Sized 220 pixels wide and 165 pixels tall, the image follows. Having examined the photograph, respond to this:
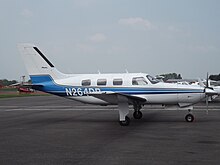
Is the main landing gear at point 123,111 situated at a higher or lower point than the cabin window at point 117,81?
lower

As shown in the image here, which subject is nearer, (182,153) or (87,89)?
(182,153)

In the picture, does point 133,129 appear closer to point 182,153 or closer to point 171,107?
point 171,107

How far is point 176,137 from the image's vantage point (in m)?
9.66

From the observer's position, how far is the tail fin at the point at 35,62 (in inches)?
607

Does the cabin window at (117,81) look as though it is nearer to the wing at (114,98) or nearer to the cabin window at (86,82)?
the wing at (114,98)

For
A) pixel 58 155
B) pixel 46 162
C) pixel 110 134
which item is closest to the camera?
pixel 46 162

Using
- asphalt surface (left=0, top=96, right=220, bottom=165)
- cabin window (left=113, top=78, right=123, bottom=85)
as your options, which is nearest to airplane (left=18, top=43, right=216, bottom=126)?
cabin window (left=113, top=78, right=123, bottom=85)

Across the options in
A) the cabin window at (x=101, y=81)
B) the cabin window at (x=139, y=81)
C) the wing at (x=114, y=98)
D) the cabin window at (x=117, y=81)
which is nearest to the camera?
the wing at (x=114, y=98)

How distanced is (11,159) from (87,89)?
25.5 feet

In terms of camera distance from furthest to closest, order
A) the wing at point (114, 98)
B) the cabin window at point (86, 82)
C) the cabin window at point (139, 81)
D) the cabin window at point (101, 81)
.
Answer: the cabin window at point (86, 82), the cabin window at point (101, 81), the cabin window at point (139, 81), the wing at point (114, 98)

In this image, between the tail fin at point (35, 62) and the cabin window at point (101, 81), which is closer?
the cabin window at point (101, 81)

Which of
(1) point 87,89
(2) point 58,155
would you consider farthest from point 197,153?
(1) point 87,89

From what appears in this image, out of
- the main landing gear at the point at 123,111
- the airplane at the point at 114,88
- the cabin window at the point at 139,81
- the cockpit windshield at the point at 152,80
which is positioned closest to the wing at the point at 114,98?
the airplane at the point at 114,88

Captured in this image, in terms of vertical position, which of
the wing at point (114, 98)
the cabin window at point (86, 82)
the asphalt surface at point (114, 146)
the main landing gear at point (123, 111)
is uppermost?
the cabin window at point (86, 82)
